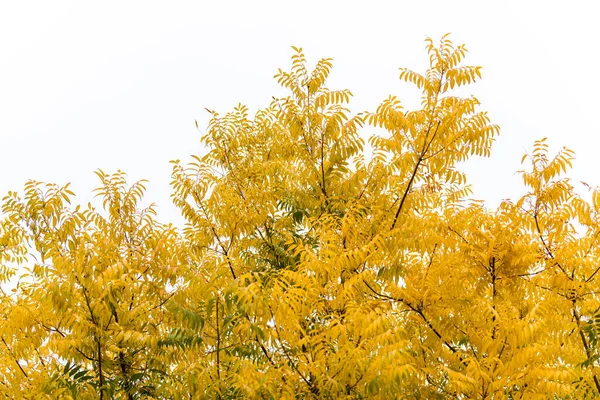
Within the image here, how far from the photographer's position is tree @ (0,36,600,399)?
6918mm

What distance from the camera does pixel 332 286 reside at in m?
7.46

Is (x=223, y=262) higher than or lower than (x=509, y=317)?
higher

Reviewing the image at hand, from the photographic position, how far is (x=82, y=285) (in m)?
7.05

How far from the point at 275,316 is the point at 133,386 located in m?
1.93

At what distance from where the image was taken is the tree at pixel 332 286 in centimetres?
692

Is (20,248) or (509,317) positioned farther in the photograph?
(20,248)

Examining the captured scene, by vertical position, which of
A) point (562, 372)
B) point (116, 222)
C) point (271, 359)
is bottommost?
point (562, 372)

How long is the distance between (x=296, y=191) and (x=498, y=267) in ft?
10.4

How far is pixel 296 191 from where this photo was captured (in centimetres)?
996

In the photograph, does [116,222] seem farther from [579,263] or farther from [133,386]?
[579,263]

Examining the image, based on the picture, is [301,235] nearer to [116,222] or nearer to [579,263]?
[116,222]

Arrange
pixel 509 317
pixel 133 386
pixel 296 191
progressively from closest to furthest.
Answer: pixel 509 317 → pixel 133 386 → pixel 296 191

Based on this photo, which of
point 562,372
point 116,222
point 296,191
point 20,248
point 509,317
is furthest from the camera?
point 20,248

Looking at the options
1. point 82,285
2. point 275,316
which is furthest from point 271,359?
point 82,285
